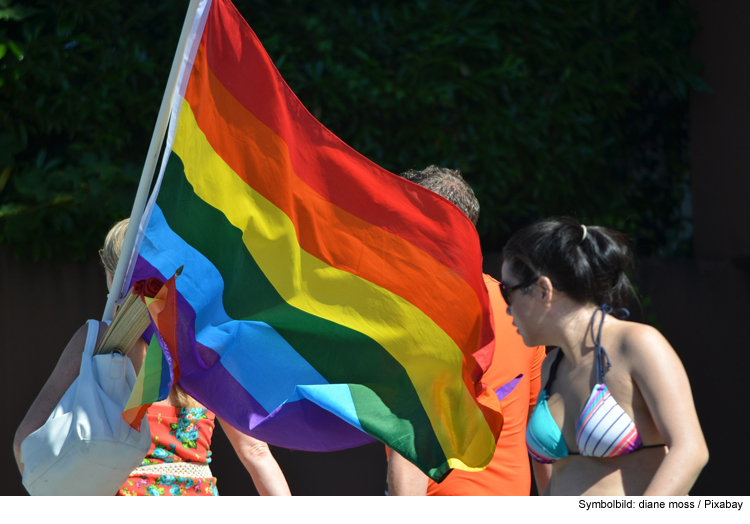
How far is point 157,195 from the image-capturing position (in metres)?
2.15

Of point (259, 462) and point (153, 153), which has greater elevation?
point (153, 153)

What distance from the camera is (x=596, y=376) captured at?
2.11 m

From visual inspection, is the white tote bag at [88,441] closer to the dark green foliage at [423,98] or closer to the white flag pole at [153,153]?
the white flag pole at [153,153]

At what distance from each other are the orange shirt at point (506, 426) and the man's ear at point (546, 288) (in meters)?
0.24

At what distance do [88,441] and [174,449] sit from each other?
51 centimetres

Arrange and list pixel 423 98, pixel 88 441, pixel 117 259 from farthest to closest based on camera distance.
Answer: pixel 423 98 → pixel 117 259 → pixel 88 441

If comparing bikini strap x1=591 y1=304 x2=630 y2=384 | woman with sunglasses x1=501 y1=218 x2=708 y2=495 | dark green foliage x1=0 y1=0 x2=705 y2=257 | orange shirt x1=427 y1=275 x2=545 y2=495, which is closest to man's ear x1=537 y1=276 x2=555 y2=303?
woman with sunglasses x1=501 y1=218 x2=708 y2=495

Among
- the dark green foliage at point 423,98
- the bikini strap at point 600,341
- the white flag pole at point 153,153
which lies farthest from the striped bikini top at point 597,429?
the dark green foliage at point 423,98

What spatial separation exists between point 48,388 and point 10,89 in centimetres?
230

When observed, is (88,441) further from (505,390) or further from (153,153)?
(505,390)

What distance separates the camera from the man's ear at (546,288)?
7.14ft

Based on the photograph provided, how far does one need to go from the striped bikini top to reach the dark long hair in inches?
3.0

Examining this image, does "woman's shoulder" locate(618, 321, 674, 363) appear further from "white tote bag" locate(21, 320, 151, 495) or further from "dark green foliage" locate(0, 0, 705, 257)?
"dark green foliage" locate(0, 0, 705, 257)

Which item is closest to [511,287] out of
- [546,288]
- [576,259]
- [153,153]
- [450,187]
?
[546,288]
